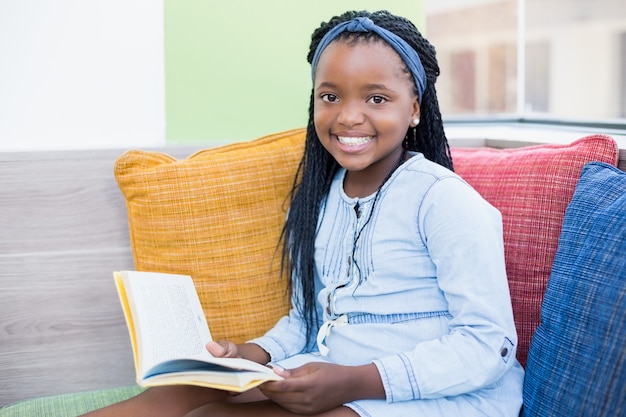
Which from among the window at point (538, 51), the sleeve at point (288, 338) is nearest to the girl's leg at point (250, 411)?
the sleeve at point (288, 338)

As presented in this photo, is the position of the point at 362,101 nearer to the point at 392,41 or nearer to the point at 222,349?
the point at 392,41

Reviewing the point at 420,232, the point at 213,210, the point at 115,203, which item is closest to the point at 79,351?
the point at 115,203

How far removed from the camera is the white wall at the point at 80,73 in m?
1.75

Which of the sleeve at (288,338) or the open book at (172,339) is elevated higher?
the open book at (172,339)

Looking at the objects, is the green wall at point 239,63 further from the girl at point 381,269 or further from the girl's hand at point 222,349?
the girl's hand at point 222,349

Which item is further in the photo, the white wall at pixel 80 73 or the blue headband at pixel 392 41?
the white wall at pixel 80 73

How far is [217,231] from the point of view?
1.57 metres

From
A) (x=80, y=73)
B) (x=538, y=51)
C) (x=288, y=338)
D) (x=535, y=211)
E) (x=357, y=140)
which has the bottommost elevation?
(x=288, y=338)

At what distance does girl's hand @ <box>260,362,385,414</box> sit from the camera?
1.14m

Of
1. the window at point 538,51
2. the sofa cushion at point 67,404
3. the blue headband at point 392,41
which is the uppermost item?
the window at point 538,51

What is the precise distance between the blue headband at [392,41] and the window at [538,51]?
779 centimetres

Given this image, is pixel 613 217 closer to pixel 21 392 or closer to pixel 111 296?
pixel 111 296

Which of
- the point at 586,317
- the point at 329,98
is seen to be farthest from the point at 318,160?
the point at 586,317

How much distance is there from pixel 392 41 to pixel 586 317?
57cm
